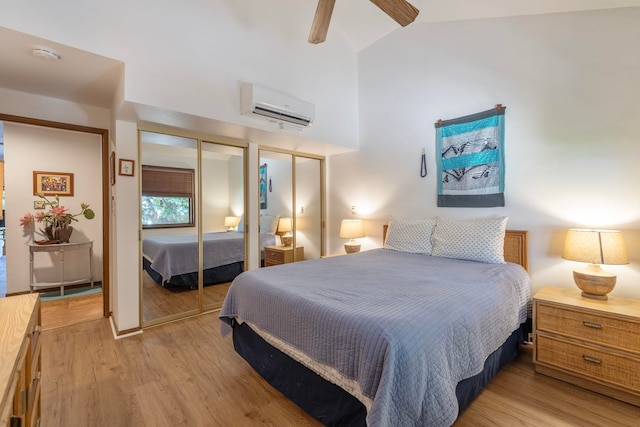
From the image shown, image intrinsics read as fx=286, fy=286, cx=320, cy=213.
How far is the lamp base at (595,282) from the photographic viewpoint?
1.98 m

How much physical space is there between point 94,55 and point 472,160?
3.33 m

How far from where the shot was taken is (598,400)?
1.78 metres

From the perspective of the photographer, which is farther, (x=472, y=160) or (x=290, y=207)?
(x=290, y=207)

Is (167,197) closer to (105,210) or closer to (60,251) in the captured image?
(105,210)

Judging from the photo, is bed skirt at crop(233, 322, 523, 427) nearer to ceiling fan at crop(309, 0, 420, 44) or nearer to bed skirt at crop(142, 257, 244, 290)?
bed skirt at crop(142, 257, 244, 290)

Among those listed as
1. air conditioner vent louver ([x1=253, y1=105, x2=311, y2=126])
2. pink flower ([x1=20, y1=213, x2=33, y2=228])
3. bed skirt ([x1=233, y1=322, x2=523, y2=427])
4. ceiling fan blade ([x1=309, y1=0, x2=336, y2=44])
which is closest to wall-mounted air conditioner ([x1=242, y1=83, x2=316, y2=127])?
air conditioner vent louver ([x1=253, y1=105, x2=311, y2=126])

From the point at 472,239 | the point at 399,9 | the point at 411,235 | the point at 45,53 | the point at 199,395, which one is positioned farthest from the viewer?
the point at 411,235

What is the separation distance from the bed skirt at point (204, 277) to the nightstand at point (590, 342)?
2.97 m

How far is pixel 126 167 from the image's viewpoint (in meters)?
2.64

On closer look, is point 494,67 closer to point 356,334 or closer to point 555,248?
point 555,248

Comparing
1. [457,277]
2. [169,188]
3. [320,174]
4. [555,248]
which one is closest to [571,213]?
[555,248]

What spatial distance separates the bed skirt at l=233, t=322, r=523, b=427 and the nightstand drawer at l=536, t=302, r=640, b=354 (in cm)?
32

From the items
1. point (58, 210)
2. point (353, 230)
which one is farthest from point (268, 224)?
point (58, 210)

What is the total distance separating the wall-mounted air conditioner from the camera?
2713mm
